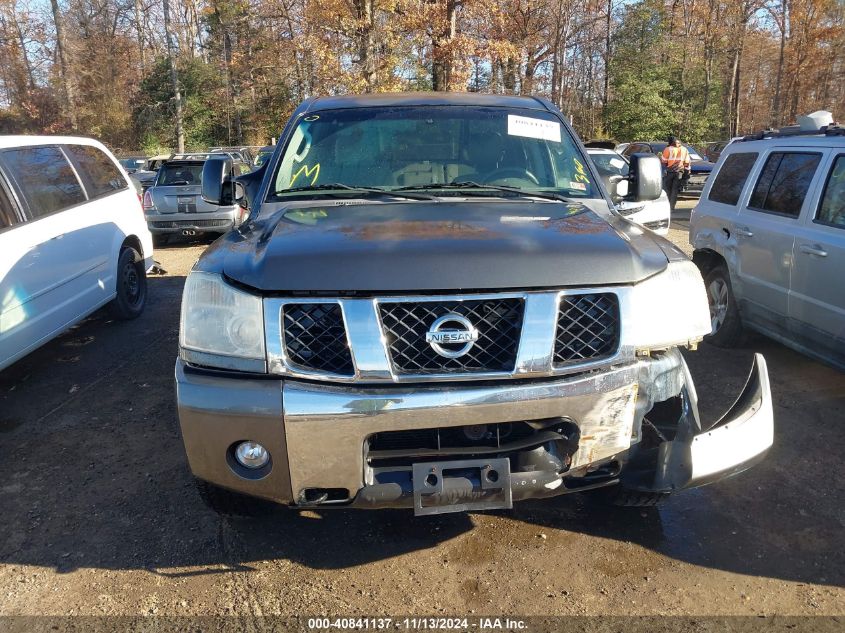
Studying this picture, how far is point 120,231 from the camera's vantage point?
6.80 meters

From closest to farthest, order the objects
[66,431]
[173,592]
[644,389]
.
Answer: [644,389] → [173,592] → [66,431]

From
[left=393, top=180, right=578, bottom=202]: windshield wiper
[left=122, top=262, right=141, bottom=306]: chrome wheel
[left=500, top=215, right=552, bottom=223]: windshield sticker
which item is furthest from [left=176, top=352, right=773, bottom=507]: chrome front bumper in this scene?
[left=122, top=262, right=141, bottom=306]: chrome wheel

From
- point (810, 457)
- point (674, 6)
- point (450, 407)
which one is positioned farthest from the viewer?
point (674, 6)

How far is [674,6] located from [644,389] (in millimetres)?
41639

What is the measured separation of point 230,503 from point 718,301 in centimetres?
470

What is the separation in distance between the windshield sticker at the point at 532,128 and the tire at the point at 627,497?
206 cm

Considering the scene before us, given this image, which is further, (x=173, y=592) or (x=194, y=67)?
(x=194, y=67)

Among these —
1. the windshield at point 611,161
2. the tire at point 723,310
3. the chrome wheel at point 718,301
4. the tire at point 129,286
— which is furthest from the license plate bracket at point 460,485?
the windshield at point 611,161

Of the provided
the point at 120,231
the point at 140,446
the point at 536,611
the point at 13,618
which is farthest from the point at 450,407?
the point at 120,231

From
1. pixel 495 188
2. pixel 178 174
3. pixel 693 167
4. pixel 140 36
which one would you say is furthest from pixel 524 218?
pixel 140 36

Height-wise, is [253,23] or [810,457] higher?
[253,23]

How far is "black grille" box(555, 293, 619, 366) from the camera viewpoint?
2.47m

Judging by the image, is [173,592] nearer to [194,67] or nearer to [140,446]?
[140,446]

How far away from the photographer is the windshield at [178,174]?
40.0 ft
